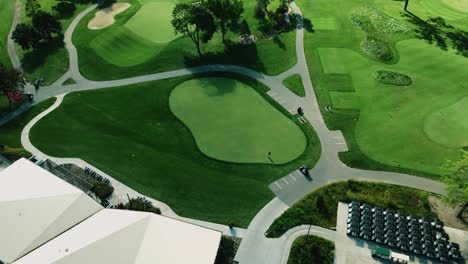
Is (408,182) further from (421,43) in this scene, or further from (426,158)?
(421,43)

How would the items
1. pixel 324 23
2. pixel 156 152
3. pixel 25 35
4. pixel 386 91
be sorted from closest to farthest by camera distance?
pixel 156 152
pixel 386 91
pixel 25 35
pixel 324 23

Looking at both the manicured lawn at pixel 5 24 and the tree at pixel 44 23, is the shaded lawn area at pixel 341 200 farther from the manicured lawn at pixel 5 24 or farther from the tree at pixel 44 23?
the manicured lawn at pixel 5 24

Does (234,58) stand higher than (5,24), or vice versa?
(5,24)

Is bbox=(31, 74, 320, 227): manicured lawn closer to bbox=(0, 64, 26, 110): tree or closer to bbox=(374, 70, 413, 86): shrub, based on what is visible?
bbox=(0, 64, 26, 110): tree

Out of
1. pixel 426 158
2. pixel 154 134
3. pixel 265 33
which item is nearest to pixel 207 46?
pixel 265 33

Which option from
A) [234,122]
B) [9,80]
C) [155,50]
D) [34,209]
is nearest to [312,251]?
[234,122]

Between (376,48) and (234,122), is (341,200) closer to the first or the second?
(234,122)

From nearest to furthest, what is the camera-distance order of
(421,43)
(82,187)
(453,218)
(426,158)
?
(453,218) < (82,187) < (426,158) < (421,43)
